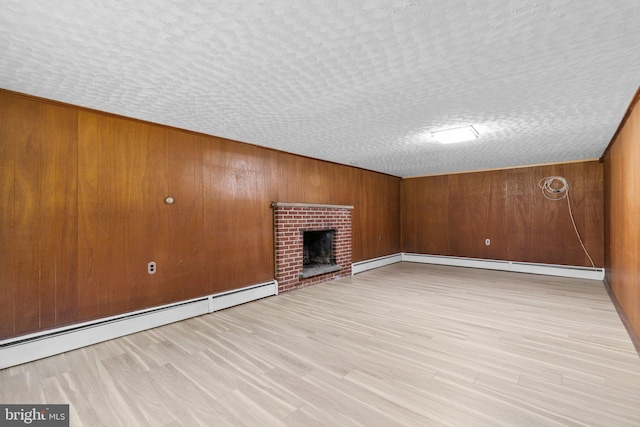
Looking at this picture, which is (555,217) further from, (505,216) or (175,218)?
(175,218)

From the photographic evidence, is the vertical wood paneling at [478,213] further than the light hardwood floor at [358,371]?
Yes

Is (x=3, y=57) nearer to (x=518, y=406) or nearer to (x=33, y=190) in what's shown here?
(x=33, y=190)

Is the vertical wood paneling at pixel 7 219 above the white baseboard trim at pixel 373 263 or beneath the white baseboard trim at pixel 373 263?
above

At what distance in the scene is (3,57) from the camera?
1779mm

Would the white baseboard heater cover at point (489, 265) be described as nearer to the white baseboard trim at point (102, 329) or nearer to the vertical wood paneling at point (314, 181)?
the vertical wood paneling at point (314, 181)

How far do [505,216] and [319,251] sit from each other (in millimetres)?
3786

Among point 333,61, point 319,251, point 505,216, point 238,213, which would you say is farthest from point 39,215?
point 505,216

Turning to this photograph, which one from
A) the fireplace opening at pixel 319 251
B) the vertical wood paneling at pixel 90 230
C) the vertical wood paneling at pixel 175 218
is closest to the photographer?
the vertical wood paneling at pixel 90 230

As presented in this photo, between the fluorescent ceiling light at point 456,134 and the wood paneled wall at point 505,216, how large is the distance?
10.2 ft

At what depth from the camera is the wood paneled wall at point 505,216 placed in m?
5.11

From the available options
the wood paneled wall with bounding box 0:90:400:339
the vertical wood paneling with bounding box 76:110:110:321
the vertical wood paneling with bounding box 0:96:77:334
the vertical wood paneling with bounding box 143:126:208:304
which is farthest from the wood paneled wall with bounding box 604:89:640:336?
the vertical wood paneling with bounding box 0:96:77:334

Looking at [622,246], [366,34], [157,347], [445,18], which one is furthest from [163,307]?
[622,246]

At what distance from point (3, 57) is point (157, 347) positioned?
2.31m

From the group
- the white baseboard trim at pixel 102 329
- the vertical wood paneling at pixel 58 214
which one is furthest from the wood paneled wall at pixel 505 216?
the vertical wood paneling at pixel 58 214
